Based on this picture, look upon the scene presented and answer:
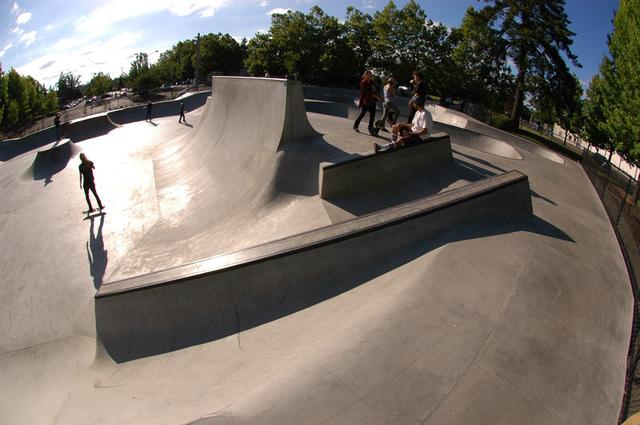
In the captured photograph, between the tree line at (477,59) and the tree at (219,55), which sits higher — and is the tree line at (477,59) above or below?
below

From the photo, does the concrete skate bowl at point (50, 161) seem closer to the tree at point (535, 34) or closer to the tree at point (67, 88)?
the tree at point (535, 34)

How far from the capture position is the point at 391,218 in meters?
5.12

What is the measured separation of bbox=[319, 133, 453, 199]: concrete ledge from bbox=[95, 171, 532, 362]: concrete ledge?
253 centimetres

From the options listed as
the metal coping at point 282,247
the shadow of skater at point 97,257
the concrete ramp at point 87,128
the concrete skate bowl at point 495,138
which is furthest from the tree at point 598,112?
the concrete ramp at point 87,128

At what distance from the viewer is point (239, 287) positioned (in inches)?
186

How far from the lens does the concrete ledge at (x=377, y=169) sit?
742 centimetres

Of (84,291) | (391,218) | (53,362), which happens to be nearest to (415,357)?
(391,218)

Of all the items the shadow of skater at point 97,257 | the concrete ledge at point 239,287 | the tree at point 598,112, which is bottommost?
the shadow of skater at point 97,257

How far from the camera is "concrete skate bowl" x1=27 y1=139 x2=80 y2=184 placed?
14.3 m

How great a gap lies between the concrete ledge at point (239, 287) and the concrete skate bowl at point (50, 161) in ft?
39.0

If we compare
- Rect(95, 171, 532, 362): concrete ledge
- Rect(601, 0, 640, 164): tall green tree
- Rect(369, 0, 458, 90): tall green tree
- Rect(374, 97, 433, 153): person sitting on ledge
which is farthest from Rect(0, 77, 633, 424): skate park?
Rect(369, 0, 458, 90): tall green tree

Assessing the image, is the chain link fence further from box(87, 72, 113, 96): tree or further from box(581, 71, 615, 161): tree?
box(87, 72, 113, 96): tree

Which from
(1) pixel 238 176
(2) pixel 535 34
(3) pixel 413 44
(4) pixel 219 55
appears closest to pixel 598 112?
(2) pixel 535 34

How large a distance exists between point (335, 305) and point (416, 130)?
4732 millimetres
